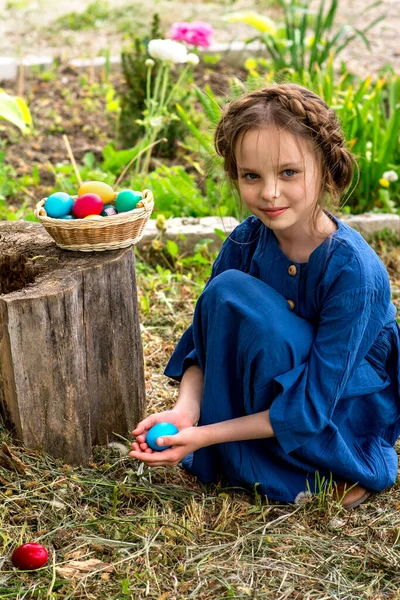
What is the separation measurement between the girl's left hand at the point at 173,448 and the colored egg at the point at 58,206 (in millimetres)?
760

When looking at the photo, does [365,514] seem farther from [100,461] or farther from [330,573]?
[100,461]

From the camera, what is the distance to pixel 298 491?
7.82 feet

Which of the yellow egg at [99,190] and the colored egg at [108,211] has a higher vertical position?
the yellow egg at [99,190]

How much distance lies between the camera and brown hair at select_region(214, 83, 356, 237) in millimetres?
2117

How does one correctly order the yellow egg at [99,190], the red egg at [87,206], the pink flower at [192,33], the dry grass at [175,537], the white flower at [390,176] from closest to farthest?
the dry grass at [175,537], the red egg at [87,206], the yellow egg at [99,190], the white flower at [390,176], the pink flower at [192,33]

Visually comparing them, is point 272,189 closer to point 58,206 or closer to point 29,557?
point 58,206

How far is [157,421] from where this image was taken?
2.32 meters

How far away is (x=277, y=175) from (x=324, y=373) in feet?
1.67

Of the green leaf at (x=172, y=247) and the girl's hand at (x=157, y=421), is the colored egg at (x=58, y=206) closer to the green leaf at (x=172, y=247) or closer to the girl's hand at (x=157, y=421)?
the girl's hand at (x=157, y=421)

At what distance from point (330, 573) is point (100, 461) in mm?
806

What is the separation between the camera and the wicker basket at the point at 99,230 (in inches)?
95.6

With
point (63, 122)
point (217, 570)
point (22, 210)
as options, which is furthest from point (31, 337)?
point (63, 122)

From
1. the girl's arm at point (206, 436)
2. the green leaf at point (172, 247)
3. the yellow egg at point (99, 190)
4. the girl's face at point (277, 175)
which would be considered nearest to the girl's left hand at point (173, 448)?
the girl's arm at point (206, 436)

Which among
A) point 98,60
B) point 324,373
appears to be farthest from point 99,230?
point 98,60
